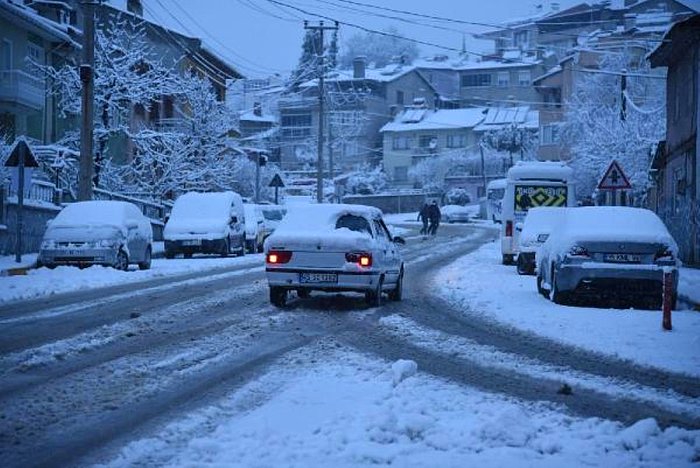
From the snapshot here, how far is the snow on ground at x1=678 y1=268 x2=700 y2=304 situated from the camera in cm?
1627

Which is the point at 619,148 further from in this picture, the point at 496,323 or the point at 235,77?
the point at 496,323

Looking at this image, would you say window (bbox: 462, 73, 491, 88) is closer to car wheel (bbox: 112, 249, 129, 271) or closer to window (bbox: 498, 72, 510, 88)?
window (bbox: 498, 72, 510, 88)

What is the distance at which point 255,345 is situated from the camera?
10023mm

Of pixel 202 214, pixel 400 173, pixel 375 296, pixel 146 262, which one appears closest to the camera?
pixel 375 296

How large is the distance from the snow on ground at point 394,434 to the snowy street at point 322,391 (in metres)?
0.02

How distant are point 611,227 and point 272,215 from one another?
77.2 feet

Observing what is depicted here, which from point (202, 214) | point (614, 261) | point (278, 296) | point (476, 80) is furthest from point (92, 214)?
point (476, 80)

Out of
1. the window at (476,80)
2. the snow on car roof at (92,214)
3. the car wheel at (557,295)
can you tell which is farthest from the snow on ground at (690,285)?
the window at (476,80)

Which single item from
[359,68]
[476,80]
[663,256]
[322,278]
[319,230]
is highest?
[476,80]

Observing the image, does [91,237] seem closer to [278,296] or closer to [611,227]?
[278,296]

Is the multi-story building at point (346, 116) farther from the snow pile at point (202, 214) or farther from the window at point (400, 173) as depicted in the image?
the snow pile at point (202, 214)

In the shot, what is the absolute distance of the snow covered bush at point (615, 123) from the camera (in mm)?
47406

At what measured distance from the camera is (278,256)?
532 inches

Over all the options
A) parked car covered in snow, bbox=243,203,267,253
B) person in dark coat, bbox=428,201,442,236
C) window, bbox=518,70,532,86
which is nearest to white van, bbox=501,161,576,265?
parked car covered in snow, bbox=243,203,267,253
